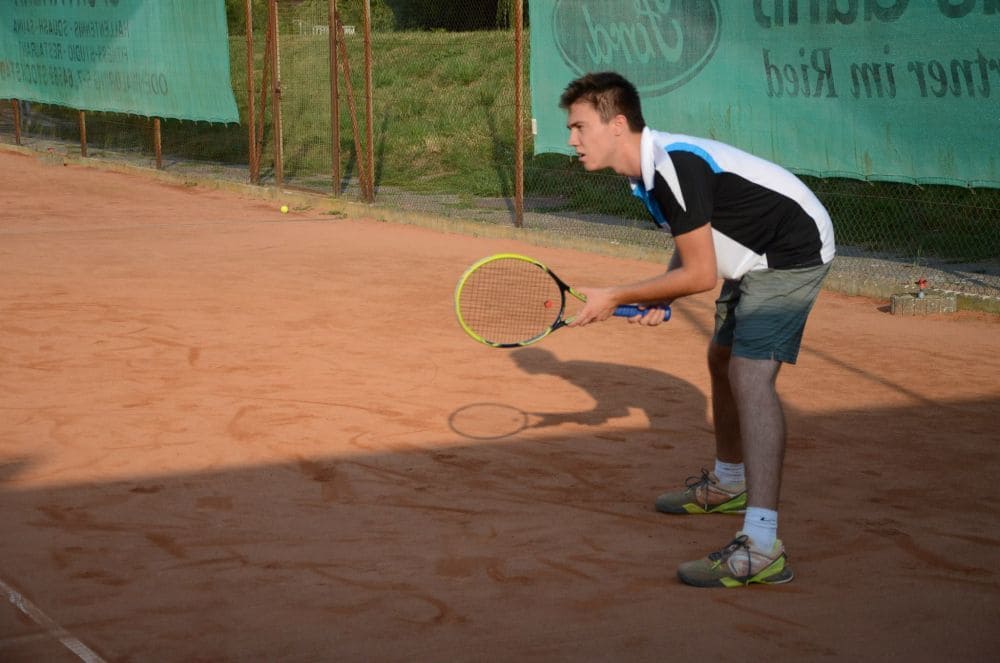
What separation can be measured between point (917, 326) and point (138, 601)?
6478 millimetres

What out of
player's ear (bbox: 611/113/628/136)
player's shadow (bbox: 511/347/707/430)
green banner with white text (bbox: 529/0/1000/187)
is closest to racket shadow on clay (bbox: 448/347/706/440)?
player's shadow (bbox: 511/347/707/430)

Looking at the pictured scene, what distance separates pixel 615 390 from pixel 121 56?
14.8 m

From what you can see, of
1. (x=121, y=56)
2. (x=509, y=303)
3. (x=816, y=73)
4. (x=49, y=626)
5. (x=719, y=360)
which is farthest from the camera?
(x=121, y=56)

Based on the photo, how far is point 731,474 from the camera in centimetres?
501

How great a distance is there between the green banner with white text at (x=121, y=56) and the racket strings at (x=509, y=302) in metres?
8.63

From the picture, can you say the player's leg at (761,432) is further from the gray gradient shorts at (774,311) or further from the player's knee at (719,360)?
the player's knee at (719,360)

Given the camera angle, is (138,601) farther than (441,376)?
No

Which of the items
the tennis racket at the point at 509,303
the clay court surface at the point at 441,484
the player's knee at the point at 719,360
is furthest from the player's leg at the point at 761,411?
the tennis racket at the point at 509,303

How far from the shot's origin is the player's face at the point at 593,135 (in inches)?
169

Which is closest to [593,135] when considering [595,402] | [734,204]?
[734,204]

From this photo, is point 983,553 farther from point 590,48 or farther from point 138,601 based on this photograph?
point 590,48

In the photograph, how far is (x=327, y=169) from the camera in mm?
20094

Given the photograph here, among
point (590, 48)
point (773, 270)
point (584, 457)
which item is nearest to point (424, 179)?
point (590, 48)

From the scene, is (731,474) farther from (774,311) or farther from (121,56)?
(121,56)
